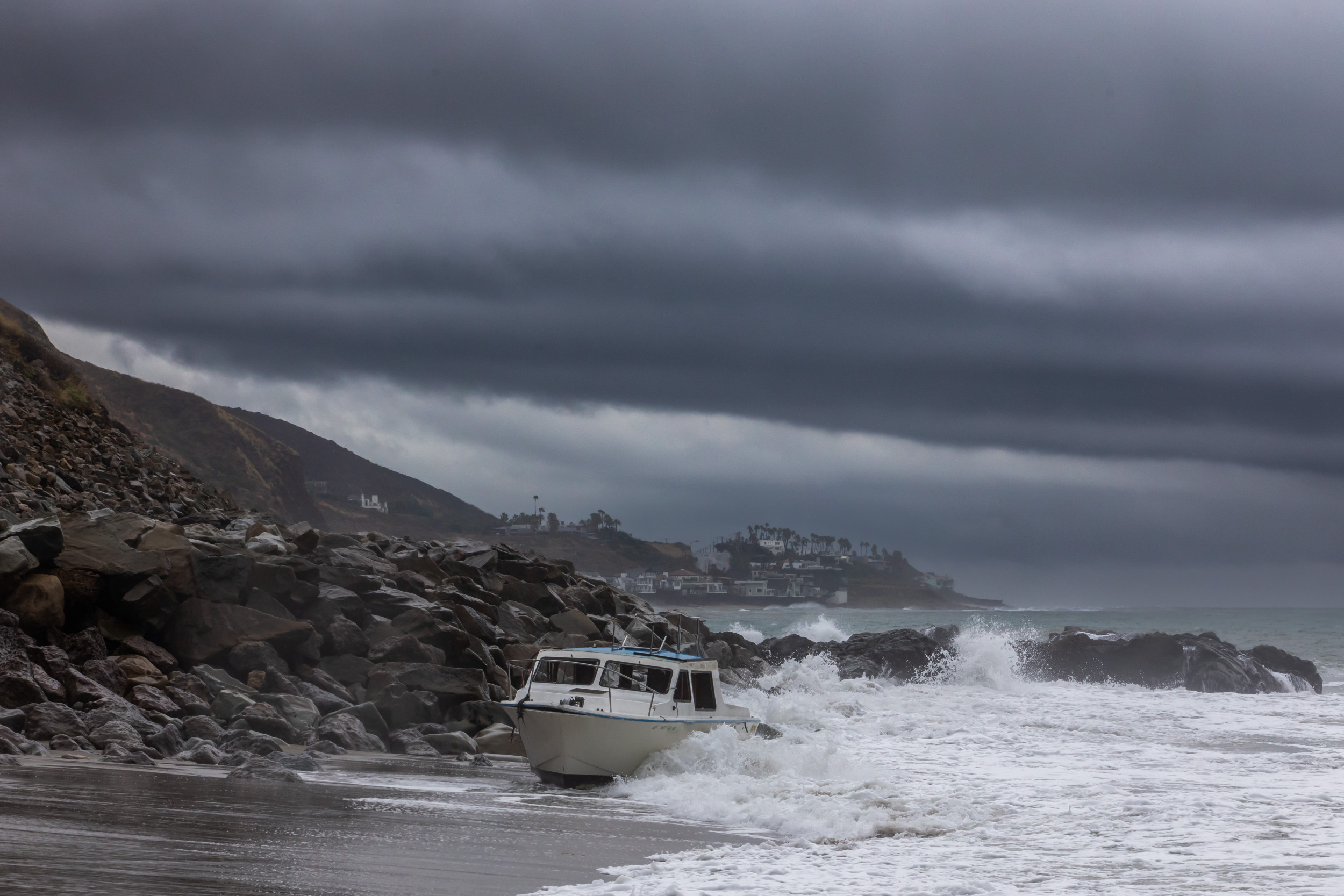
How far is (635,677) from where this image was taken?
18.0 m

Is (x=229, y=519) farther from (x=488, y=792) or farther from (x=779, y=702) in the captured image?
(x=488, y=792)

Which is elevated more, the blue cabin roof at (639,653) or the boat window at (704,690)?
the blue cabin roof at (639,653)

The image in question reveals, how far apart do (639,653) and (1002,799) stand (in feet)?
19.9

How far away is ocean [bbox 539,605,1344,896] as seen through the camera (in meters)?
10.2

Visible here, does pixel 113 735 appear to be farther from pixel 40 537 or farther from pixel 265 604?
pixel 265 604

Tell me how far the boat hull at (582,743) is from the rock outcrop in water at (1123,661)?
27.1 metres

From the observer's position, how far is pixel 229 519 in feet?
98.6

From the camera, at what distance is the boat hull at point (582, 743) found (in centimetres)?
1633

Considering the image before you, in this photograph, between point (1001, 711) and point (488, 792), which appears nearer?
point (488, 792)

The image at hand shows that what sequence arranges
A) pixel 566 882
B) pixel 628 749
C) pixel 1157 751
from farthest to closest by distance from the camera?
pixel 1157 751 < pixel 628 749 < pixel 566 882

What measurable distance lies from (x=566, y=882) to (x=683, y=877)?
1085 millimetres

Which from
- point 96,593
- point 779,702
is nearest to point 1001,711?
point 779,702

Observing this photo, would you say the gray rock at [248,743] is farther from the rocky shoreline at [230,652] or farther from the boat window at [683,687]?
the boat window at [683,687]

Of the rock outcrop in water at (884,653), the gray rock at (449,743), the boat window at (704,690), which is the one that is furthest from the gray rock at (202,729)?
the rock outcrop in water at (884,653)
